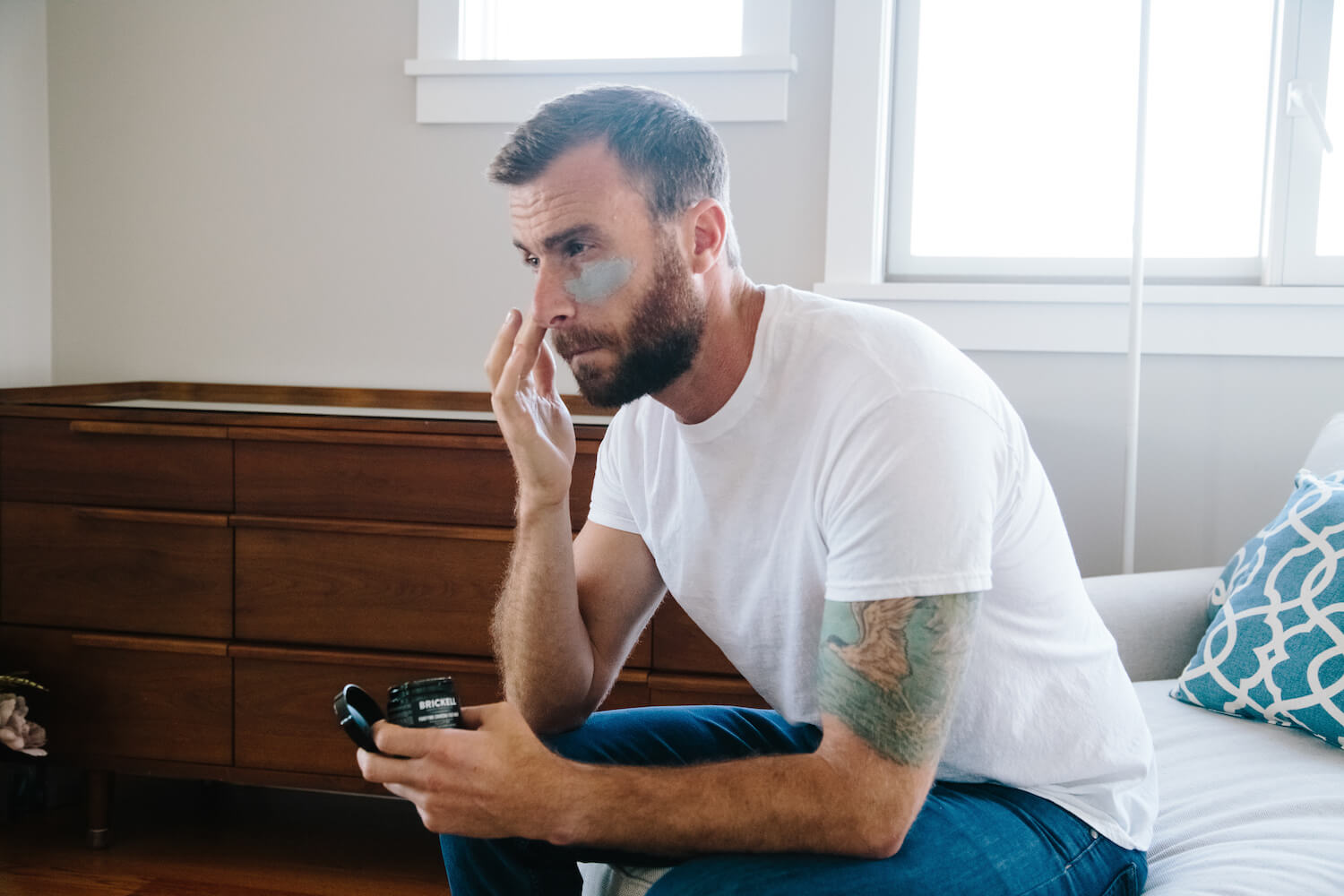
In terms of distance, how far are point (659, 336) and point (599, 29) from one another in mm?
1366

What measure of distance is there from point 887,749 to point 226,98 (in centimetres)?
207

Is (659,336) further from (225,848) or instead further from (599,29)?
(225,848)

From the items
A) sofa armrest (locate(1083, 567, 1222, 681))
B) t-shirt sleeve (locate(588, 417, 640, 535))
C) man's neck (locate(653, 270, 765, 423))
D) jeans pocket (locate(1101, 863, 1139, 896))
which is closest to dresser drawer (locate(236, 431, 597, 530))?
t-shirt sleeve (locate(588, 417, 640, 535))

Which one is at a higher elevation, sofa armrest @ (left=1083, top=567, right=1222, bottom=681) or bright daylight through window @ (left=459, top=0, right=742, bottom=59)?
bright daylight through window @ (left=459, top=0, right=742, bottom=59)

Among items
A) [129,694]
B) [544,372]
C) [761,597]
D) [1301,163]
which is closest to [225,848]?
[129,694]

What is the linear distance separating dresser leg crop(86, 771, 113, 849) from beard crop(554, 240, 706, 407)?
1.50m

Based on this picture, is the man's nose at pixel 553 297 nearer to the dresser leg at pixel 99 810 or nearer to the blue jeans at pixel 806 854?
the blue jeans at pixel 806 854

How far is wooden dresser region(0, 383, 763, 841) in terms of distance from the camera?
77.1 inches

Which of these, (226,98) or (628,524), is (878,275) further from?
(226,98)

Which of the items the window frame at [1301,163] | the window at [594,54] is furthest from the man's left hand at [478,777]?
the window frame at [1301,163]

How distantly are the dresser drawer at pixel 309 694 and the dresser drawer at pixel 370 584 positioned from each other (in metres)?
0.03

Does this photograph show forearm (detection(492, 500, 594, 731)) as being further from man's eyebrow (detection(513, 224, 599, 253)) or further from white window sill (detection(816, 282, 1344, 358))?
white window sill (detection(816, 282, 1344, 358))

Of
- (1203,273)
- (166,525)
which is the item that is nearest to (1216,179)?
(1203,273)

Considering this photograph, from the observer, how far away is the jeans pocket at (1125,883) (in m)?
1.12
